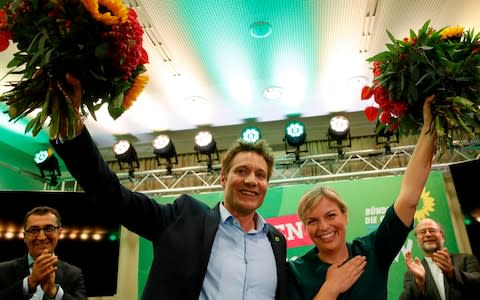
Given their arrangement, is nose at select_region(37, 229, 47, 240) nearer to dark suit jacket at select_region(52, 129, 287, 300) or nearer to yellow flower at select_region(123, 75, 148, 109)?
dark suit jacket at select_region(52, 129, 287, 300)

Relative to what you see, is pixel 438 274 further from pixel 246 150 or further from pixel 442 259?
pixel 246 150

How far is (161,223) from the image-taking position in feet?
4.86

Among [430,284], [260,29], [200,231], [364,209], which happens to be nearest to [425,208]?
[364,209]

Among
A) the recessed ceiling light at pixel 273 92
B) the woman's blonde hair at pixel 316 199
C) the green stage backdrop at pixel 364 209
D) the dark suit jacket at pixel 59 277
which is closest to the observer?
the woman's blonde hair at pixel 316 199

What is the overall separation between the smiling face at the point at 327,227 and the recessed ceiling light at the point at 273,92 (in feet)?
10.2

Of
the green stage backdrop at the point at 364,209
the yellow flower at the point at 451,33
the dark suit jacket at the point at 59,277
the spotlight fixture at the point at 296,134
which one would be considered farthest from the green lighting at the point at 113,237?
the yellow flower at the point at 451,33

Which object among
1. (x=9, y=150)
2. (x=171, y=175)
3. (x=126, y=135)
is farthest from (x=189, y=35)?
(x=9, y=150)

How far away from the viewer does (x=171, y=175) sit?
17.4ft

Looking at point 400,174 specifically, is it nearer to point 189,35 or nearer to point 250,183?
point 189,35

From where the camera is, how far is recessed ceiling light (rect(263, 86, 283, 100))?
4.64 m

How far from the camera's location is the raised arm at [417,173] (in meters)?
1.48

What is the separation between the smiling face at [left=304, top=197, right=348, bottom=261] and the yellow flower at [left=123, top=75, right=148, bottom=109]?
0.96 meters

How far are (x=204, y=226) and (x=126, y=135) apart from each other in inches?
186

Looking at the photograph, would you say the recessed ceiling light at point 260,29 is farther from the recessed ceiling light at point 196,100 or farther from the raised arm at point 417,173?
the raised arm at point 417,173
